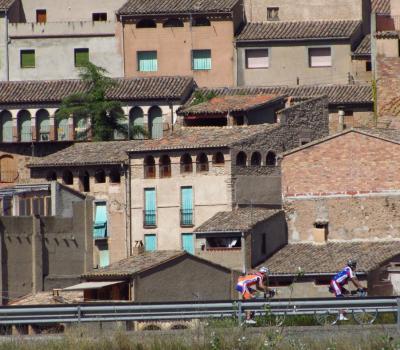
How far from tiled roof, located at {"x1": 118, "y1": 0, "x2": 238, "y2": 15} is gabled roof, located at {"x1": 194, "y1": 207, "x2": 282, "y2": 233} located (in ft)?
77.1

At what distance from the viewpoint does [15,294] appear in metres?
66.8

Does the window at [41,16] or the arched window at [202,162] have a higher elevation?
the window at [41,16]

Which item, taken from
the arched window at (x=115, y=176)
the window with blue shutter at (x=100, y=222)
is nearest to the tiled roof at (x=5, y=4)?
the arched window at (x=115, y=176)

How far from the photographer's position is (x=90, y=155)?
265 ft

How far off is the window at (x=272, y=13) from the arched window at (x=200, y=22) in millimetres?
3169

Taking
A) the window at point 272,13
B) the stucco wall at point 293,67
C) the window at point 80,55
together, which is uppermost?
the window at point 272,13

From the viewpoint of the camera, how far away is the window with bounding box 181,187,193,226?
7738 cm

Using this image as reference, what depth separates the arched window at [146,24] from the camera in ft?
318

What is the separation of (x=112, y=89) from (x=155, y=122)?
245 centimetres

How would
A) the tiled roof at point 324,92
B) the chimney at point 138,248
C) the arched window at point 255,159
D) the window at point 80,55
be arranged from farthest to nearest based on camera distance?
1. the window at point 80,55
2. the tiled roof at point 324,92
3. the arched window at point 255,159
4. the chimney at point 138,248

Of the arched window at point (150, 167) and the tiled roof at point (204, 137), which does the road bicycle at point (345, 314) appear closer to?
the tiled roof at point (204, 137)

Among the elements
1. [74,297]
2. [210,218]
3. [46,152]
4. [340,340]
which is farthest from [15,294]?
[340,340]

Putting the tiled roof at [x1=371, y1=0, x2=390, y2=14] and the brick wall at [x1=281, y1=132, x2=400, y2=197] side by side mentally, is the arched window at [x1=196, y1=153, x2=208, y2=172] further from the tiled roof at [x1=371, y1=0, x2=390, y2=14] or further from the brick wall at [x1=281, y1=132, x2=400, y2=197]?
the tiled roof at [x1=371, y1=0, x2=390, y2=14]

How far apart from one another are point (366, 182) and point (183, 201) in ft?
26.9
